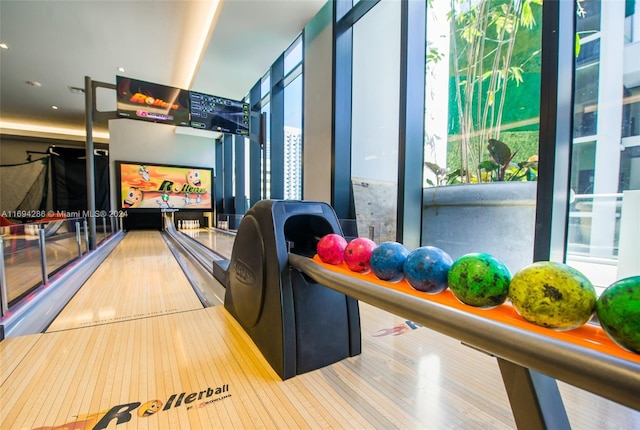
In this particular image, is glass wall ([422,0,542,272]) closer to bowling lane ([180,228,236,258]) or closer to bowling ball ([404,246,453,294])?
bowling ball ([404,246,453,294])

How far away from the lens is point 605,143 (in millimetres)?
1485

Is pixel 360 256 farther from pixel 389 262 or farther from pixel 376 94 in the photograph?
pixel 376 94

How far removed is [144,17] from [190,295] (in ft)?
13.3

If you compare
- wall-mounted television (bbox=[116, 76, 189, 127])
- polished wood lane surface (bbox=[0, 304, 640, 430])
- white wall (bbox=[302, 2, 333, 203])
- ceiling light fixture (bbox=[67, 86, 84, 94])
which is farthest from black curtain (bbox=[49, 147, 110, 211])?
polished wood lane surface (bbox=[0, 304, 640, 430])

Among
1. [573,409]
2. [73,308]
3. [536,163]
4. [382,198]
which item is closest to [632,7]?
[536,163]

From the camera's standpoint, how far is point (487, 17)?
82.9 inches

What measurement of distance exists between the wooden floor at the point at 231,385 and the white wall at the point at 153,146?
7716 millimetres

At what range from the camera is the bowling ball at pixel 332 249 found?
1130 millimetres

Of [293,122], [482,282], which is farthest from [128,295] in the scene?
[293,122]

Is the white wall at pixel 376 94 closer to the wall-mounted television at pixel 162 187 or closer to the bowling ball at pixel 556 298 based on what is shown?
the bowling ball at pixel 556 298

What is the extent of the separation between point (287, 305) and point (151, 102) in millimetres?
4216

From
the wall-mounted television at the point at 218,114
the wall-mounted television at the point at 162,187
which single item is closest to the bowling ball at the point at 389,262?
the wall-mounted television at the point at 218,114

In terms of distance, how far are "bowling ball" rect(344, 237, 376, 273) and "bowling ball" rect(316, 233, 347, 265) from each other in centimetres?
7

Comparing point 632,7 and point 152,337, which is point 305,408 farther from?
point 632,7
